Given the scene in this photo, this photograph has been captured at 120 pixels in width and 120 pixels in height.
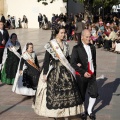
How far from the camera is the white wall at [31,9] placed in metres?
38.1

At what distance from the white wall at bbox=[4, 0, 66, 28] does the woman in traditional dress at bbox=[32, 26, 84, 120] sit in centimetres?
3173

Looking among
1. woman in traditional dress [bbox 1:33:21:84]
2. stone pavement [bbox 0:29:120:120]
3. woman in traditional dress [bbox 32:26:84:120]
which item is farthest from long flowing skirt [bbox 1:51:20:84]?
woman in traditional dress [bbox 32:26:84:120]

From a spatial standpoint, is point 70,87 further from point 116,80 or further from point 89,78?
point 116,80

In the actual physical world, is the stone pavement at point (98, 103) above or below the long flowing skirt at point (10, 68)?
below

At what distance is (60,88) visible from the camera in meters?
6.45

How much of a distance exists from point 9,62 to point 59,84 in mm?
4194

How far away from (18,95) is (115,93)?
2.27m

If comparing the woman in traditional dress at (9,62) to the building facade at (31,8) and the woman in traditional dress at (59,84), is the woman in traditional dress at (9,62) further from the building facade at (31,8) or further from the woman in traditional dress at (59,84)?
the building facade at (31,8)

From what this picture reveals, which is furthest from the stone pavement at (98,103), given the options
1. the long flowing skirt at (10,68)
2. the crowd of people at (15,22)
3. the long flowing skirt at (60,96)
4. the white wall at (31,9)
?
the white wall at (31,9)

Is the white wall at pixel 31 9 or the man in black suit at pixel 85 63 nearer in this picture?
the man in black suit at pixel 85 63

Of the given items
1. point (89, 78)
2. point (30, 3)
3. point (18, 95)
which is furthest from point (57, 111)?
point (30, 3)

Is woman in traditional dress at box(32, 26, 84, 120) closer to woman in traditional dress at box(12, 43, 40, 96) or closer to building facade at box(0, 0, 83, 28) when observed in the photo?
woman in traditional dress at box(12, 43, 40, 96)

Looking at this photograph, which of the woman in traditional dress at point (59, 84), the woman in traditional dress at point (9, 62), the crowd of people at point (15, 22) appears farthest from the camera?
the crowd of people at point (15, 22)

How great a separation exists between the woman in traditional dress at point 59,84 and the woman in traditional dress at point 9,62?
374 centimetres
